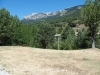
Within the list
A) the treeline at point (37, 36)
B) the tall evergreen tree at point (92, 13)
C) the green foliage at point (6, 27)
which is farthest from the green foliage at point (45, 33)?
the tall evergreen tree at point (92, 13)

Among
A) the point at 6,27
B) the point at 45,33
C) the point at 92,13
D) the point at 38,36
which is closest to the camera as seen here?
the point at 92,13

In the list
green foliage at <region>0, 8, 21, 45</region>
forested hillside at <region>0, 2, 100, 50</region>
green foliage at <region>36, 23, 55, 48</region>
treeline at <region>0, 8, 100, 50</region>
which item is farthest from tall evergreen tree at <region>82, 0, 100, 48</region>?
green foliage at <region>0, 8, 21, 45</region>

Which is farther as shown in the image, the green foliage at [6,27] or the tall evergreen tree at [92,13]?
the green foliage at [6,27]

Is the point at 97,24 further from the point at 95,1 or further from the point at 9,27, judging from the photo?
the point at 9,27

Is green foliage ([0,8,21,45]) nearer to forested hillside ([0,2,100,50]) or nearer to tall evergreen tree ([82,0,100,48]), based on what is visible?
forested hillside ([0,2,100,50])

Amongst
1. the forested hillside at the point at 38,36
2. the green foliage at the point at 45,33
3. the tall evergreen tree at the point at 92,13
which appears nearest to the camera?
the tall evergreen tree at the point at 92,13

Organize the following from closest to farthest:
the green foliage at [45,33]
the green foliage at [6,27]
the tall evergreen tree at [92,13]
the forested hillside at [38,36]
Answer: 1. the tall evergreen tree at [92,13]
2. the forested hillside at [38,36]
3. the green foliage at [6,27]
4. the green foliage at [45,33]

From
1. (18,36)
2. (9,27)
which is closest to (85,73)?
(9,27)

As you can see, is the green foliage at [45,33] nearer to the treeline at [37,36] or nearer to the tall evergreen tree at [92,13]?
the treeline at [37,36]

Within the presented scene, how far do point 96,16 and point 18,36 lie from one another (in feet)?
67.9

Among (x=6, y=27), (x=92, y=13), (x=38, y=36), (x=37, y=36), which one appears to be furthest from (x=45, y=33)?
(x=92, y=13)

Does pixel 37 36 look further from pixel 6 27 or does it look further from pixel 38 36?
pixel 6 27

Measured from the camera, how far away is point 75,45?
33.8m

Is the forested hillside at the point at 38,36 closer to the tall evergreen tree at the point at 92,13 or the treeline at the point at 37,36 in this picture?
the treeline at the point at 37,36
